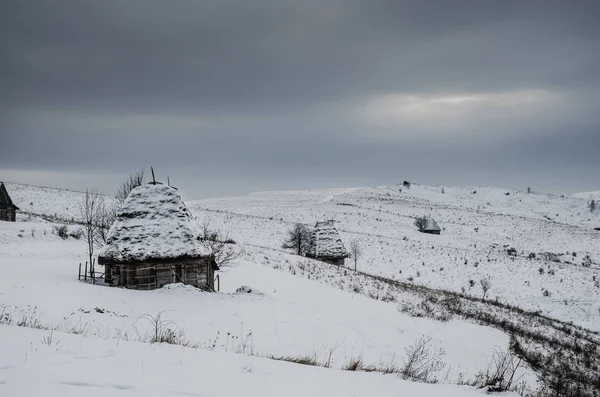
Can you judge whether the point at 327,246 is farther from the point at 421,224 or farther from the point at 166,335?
the point at 166,335

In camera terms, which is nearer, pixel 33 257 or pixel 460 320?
pixel 460 320

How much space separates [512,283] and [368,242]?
1769 cm

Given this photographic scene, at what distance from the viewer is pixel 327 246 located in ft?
129

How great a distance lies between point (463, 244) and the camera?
55125 millimetres

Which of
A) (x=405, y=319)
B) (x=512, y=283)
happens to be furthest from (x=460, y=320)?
(x=512, y=283)

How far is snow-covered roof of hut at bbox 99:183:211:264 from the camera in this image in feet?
64.0

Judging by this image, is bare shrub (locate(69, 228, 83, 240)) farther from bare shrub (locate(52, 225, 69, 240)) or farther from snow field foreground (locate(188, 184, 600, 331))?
snow field foreground (locate(188, 184, 600, 331))

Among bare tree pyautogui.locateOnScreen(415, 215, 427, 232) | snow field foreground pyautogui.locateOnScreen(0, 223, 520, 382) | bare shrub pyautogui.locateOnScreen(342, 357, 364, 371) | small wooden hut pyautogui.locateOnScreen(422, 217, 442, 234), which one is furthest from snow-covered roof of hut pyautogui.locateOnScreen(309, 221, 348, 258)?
bare shrub pyautogui.locateOnScreen(342, 357, 364, 371)

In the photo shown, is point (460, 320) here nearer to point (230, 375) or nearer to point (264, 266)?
point (264, 266)

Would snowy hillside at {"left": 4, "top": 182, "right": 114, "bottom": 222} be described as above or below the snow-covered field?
above

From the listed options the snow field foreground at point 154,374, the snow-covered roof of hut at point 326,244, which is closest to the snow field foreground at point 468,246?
the snow-covered roof of hut at point 326,244

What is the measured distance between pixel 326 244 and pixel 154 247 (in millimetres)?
22187

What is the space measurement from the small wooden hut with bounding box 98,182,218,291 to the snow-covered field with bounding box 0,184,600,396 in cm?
167

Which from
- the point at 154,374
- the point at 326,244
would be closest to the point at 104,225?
the point at 326,244
